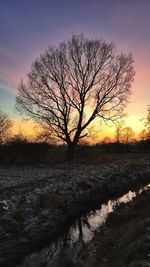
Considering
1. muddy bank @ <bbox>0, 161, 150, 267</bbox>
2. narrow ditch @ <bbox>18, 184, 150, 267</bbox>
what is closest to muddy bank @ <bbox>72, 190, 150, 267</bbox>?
narrow ditch @ <bbox>18, 184, 150, 267</bbox>

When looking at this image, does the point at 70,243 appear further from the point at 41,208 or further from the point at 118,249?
the point at 118,249

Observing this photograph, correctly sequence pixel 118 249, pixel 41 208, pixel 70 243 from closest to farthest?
pixel 118 249 < pixel 70 243 < pixel 41 208

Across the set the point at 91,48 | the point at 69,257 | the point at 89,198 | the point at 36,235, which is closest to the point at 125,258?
the point at 69,257

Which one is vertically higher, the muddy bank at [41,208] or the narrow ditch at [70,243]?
the muddy bank at [41,208]

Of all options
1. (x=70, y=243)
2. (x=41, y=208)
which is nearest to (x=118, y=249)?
(x=70, y=243)

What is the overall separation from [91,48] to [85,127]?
8609 millimetres

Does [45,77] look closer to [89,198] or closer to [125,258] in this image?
[89,198]

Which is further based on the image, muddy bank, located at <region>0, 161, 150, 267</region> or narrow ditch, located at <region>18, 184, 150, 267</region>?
muddy bank, located at <region>0, 161, 150, 267</region>

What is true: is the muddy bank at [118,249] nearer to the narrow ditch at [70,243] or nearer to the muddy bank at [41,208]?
the narrow ditch at [70,243]

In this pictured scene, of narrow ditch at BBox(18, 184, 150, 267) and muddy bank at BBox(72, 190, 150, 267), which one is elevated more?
muddy bank at BBox(72, 190, 150, 267)

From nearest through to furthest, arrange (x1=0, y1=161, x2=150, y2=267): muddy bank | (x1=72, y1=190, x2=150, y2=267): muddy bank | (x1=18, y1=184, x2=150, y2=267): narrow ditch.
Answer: (x1=72, y1=190, x2=150, y2=267): muddy bank → (x1=18, y1=184, x2=150, y2=267): narrow ditch → (x1=0, y1=161, x2=150, y2=267): muddy bank

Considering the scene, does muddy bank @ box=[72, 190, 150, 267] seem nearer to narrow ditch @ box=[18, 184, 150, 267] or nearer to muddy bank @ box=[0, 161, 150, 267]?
narrow ditch @ box=[18, 184, 150, 267]

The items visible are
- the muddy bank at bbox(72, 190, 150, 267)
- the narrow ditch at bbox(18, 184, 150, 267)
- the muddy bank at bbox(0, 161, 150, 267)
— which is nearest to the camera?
the muddy bank at bbox(72, 190, 150, 267)

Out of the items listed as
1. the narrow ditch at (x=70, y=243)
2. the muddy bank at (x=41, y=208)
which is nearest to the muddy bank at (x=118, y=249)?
the narrow ditch at (x=70, y=243)
